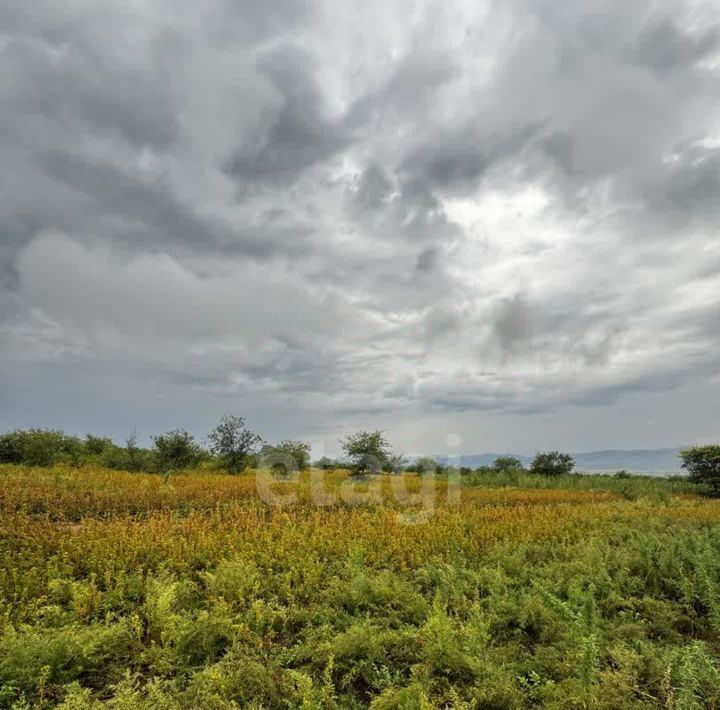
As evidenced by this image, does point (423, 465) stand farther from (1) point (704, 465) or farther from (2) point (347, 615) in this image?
(2) point (347, 615)

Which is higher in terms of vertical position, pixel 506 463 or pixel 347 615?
pixel 506 463

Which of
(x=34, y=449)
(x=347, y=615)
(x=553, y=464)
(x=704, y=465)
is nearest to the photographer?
(x=347, y=615)

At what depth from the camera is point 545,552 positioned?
9.50 metres

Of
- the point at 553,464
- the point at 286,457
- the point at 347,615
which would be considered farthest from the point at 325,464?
the point at 347,615

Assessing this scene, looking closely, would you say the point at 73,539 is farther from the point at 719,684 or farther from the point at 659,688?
the point at 719,684

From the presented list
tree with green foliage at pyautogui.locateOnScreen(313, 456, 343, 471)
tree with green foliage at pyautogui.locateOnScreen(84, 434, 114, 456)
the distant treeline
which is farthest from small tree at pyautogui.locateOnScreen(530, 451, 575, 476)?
tree with green foliage at pyautogui.locateOnScreen(84, 434, 114, 456)

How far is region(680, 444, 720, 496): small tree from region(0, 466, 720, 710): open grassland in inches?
827

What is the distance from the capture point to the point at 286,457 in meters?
28.6

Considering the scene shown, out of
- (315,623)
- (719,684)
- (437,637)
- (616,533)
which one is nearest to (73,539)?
(315,623)

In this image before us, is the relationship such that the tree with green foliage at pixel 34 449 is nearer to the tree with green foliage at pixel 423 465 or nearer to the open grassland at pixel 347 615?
the open grassland at pixel 347 615

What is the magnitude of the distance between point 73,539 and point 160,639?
343 centimetres

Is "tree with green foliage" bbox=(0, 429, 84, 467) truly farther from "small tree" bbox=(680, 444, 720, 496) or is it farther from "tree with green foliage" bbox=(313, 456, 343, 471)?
"small tree" bbox=(680, 444, 720, 496)

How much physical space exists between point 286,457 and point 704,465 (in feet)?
84.3

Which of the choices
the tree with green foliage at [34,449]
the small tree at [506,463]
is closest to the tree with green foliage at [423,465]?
the small tree at [506,463]
